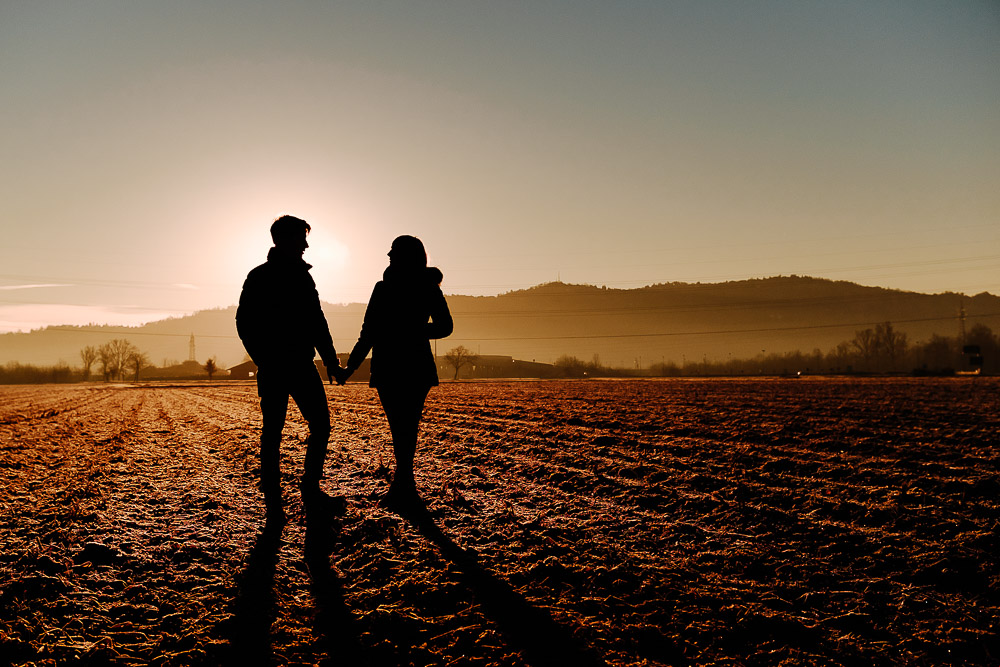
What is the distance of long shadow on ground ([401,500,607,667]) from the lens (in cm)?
187

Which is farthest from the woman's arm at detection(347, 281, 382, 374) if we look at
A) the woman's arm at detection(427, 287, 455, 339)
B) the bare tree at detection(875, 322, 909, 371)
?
the bare tree at detection(875, 322, 909, 371)

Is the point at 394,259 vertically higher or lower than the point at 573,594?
higher

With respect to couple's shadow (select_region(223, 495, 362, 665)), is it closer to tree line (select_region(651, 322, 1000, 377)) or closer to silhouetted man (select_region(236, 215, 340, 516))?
silhouetted man (select_region(236, 215, 340, 516))

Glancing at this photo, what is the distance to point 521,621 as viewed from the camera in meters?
2.15

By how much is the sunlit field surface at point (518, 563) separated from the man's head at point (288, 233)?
6.26 feet

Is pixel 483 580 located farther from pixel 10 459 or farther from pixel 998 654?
pixel 10 459

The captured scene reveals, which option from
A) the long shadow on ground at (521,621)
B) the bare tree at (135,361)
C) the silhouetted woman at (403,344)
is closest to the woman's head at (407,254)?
the silhouetted woman at (403,344)

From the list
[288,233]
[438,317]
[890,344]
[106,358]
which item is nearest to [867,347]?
[890,344]

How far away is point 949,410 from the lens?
12.4 m

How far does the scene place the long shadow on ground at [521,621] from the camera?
1.87 m

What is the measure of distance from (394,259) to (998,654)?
3839 mm

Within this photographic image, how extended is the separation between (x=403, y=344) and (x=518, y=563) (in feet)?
6.32

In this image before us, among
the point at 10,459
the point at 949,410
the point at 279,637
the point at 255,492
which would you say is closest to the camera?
the point at 279,637

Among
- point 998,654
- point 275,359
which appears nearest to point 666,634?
point 998,654
